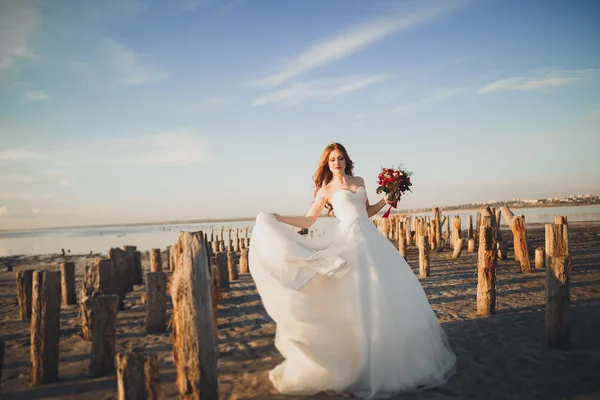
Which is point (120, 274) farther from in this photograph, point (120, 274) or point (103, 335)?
point (103, 335)

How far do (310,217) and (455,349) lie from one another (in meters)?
2.94

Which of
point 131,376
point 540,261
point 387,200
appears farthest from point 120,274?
point 540,261

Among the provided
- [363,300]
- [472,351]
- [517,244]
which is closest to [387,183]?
[363,300]

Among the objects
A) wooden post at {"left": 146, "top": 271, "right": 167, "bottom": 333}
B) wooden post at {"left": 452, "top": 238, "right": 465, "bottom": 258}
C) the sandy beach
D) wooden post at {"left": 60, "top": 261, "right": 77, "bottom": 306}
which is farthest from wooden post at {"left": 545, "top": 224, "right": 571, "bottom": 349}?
wooden post at {"left": 452, "top": 238, "right": 465, "bottom": 258}

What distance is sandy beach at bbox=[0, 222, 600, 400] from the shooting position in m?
4.32

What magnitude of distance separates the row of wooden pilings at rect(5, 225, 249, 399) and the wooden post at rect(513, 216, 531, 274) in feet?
33.2

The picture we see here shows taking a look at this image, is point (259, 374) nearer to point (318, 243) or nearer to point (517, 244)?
point (318, 243)

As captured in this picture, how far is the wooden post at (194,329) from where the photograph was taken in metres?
3.70

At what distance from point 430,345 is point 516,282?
7.24 metres

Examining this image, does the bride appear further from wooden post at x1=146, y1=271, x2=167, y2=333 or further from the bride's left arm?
wooden post at x1=146, y1=271, x2=167, y2=333

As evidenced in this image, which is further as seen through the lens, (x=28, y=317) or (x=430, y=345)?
(x=28, y=317)

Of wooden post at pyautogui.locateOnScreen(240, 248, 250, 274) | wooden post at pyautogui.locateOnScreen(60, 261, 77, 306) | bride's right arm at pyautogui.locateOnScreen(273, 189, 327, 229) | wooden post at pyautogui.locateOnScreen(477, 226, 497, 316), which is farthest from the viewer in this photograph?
wooden post at pyautogui.locateOnScreen(240, 248, 250, 274)

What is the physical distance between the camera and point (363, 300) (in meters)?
4.27

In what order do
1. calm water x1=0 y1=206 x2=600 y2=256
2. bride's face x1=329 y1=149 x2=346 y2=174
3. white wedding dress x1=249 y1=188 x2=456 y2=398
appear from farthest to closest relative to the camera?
calm water x1=0 y1=206 x2=600 y2=256 < bride's face x1=329 y1=149 x2=346 y2=174 < white wedding dress x1=249 y1=188 x2=456 y2=398
